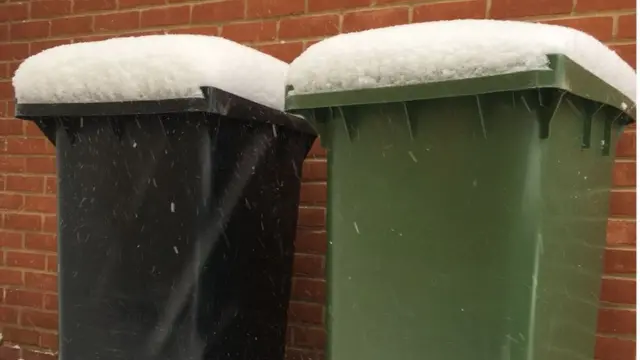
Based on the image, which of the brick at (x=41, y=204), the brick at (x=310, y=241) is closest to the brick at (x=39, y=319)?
the brick at (x=41, y=204)

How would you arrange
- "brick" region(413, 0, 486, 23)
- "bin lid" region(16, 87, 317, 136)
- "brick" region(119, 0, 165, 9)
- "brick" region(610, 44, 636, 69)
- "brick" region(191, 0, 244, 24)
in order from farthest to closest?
"brick" region(119, 0, 165, 9), "brick" region(191, 0, 244, 24), "brick" region(413, 0, 486, 23), "brick" region(610, 44, 636, 69), "bin lid" region(16, 87, 317, 136)

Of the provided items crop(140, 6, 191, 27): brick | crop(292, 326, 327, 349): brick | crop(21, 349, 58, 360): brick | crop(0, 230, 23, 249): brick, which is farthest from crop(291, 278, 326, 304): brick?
crop(0, 230, 23, 249): brick

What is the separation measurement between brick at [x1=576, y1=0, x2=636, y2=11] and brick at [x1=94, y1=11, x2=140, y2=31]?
1.64m

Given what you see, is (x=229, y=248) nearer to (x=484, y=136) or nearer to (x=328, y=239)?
(x=328, y=239)

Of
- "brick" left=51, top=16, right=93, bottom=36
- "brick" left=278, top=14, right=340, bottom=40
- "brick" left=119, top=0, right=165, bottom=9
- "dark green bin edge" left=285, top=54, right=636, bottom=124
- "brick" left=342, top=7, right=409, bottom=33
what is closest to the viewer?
"dark green bin edge" left=285, top=54, right=636, bottom=124

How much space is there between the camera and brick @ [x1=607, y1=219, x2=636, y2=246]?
1.79 metres

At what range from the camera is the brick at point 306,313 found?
2.22 m

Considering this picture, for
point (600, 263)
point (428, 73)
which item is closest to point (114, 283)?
point (428, 73)

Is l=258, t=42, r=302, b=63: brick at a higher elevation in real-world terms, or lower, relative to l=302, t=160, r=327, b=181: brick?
higher

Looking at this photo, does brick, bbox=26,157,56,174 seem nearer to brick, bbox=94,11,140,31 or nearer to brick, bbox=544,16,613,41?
brick, bbox=94,11,140,31

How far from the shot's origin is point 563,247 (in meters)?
1.33

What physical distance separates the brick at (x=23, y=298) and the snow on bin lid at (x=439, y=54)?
6.30ft

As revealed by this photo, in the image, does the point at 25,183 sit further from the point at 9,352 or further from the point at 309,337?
the point at 309,337

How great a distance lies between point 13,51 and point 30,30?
127mm
